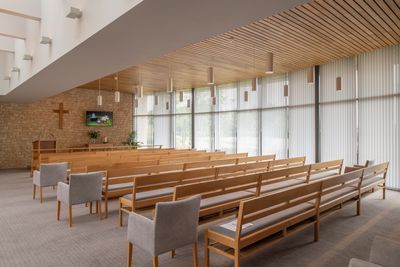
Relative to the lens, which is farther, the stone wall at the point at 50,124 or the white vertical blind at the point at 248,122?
the stone wall at the point at 50,124

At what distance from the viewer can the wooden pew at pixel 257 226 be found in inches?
95.1

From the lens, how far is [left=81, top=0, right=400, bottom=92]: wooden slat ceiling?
14.9 ft

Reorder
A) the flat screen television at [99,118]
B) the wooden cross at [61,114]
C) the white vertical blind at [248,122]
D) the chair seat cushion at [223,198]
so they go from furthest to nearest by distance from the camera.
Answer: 1. the flat screen television at [99,118]
2. the wooden cross at [61,114]
3. the white vertical blind at [248,122]
4. the chair seat cushion at [223,198]

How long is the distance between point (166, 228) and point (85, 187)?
227 centimetres

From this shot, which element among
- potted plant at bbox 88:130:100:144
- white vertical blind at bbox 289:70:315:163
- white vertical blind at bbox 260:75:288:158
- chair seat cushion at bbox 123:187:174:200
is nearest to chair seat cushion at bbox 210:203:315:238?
chair seat cushion at bbox 123:187:174:200

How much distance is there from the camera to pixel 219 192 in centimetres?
354

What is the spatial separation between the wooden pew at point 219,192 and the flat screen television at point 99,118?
10.3 m

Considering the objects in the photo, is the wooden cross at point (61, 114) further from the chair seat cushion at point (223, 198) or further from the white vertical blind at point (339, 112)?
the chair seat cushion at point (223, 198)

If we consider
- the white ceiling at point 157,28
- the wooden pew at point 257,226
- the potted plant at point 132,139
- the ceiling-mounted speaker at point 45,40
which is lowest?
the wooden pew at point 257,226

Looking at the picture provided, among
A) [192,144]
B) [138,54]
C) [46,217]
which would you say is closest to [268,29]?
[138,54]

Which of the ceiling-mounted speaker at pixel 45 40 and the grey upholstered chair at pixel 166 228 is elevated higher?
the ceiling-mounted speaker at pixel 45 40

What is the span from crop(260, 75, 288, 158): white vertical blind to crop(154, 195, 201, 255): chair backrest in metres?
7.23

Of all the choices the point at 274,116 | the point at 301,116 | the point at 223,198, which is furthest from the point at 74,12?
the point at 274,116

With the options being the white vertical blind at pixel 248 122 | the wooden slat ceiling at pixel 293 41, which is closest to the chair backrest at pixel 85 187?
the wooden slat ceiling at pixel 293 41
